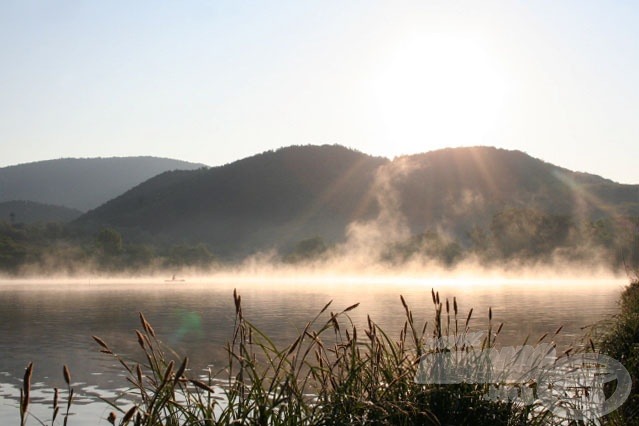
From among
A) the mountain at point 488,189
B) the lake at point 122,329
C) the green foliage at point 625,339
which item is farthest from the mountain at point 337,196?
the green foliage at point 625,339

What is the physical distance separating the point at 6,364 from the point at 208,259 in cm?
12037

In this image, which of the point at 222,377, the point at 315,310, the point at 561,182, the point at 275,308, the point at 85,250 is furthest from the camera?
the point at 561,182

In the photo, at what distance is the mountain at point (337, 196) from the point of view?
16150cm

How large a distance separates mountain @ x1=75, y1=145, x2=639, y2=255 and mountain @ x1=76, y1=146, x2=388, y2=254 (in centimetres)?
21

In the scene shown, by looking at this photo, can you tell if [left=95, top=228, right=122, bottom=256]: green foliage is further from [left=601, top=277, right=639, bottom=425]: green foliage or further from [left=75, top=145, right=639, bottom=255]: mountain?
[left=601, top=277, right=639, bottom=425]: green foliage

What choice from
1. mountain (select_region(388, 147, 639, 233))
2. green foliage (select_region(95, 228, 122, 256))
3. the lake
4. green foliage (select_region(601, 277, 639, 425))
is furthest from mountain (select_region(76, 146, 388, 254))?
green foliage (select_region(601, 277, 639, 425))

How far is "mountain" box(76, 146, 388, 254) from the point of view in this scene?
167250 mm

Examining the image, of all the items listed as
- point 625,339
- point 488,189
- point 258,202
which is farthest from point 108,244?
point 625,339

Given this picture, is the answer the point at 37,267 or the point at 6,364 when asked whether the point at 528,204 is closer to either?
the point at 37,267

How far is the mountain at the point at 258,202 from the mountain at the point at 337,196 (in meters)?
0.21

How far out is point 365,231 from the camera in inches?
6358

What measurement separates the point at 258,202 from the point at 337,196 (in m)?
16.6

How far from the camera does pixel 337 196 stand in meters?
175

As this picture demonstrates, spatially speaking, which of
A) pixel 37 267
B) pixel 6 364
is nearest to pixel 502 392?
pixel 6 364
